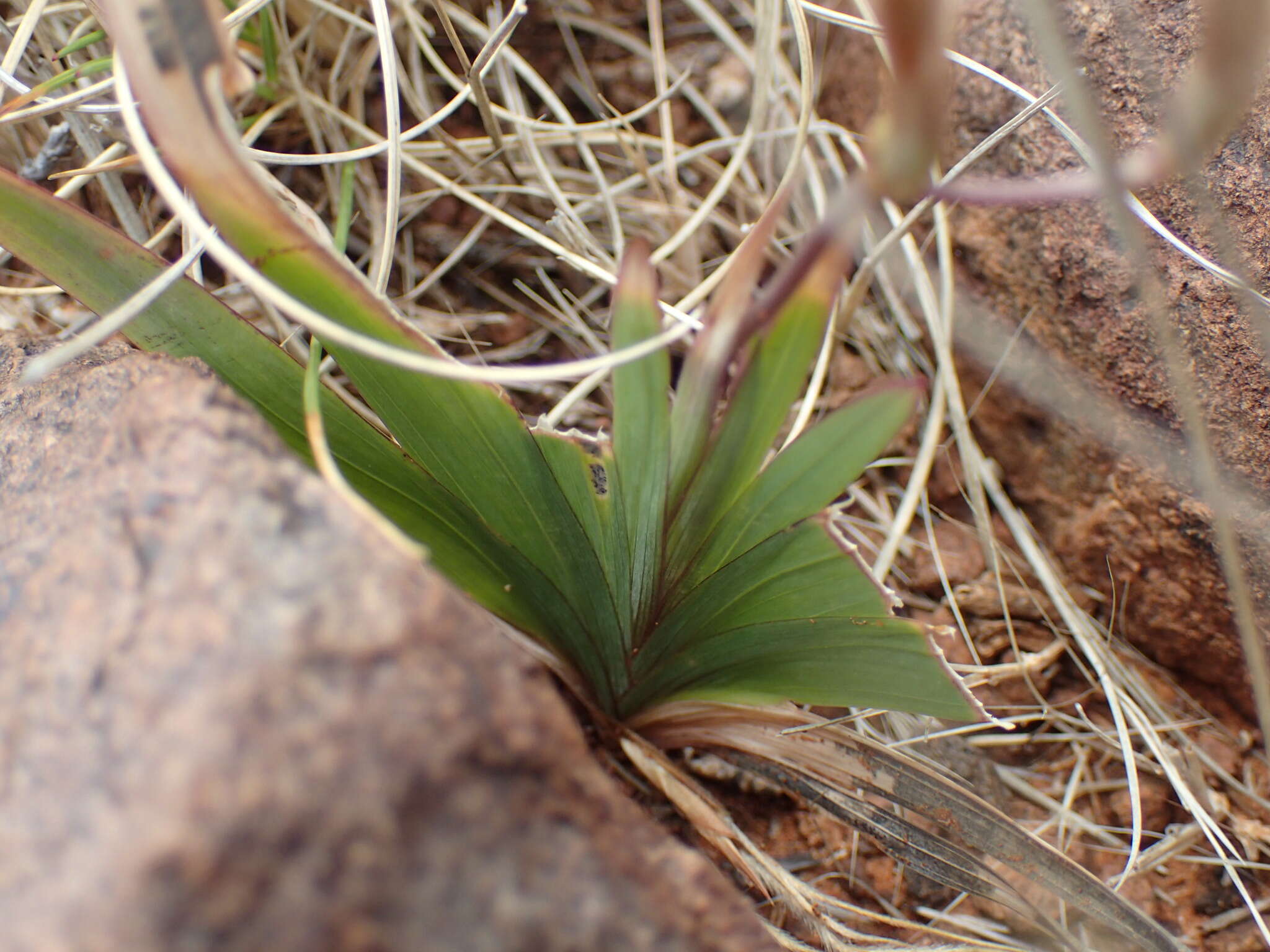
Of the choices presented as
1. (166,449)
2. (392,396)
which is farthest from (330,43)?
(166,449)

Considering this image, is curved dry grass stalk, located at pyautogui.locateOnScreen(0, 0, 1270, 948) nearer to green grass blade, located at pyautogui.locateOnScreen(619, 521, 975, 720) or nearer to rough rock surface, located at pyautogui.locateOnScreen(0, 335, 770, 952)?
green grass blade, located at pyautogui.locateOnScreen(619, 521, 975, 720)

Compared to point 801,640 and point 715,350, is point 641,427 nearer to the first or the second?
point 715,350

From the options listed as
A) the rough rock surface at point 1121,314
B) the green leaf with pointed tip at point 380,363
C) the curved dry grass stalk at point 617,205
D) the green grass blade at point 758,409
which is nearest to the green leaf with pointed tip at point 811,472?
the green grass blade at point 758,409

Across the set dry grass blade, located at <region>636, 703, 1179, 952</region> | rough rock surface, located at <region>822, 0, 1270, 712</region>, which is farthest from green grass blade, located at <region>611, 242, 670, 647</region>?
rough rock surface, located at <region>822, 0, 1270, 712</region>

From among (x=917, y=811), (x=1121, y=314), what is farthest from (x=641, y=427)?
(x=1121, y=314)

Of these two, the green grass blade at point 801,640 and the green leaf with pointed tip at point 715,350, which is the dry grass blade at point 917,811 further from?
the green leaf with pointed tip at point 715,350

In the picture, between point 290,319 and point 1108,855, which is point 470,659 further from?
point 1108,855
